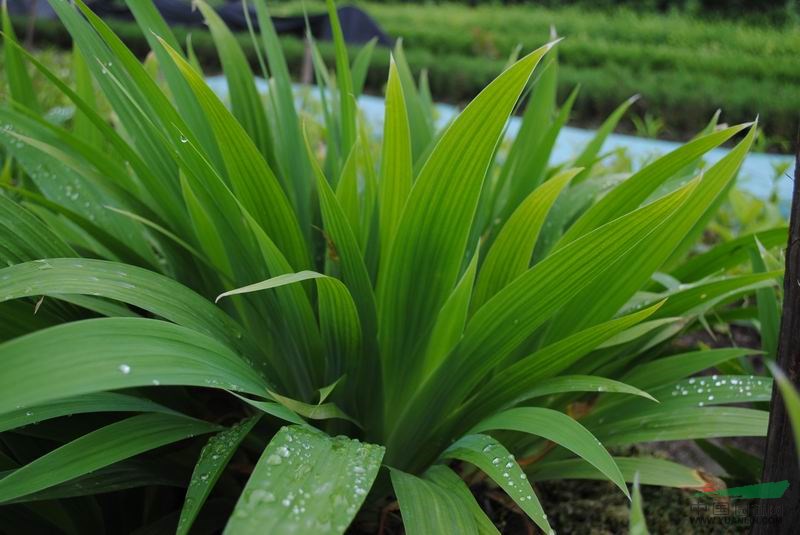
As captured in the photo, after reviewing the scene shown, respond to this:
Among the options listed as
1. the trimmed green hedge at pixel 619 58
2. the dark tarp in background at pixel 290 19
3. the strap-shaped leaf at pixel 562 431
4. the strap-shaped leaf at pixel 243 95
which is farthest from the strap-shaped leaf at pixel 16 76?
the trimmed green hedge at pixel 619 58

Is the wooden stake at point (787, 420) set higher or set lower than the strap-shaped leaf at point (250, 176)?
lower

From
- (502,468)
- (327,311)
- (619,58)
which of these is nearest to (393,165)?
(327,311)

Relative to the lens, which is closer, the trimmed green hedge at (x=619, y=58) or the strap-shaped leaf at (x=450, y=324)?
the strap-shaped leaf at (x=450, y=324)

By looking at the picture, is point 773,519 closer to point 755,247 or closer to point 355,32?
point 755,247

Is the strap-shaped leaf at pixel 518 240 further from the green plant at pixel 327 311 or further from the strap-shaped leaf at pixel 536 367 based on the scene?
the strap-shaped leaf at pixel 536 367

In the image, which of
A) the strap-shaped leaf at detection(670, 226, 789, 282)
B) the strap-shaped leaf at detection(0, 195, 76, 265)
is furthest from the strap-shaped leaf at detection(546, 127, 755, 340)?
the strap-shaped leaf at detection(0, 195, 76, 265)

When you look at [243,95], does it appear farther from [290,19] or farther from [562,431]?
[290,19]

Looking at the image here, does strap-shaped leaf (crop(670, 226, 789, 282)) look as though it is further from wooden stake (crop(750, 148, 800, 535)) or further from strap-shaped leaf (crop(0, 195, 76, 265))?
strap-shaped leaf (crop(0, 195, 76, 265))
